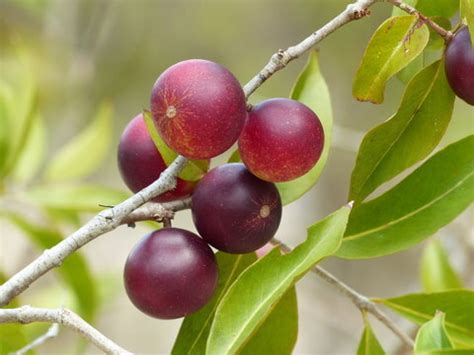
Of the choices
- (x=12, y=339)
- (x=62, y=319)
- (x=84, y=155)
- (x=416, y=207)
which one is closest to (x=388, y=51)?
(x=416, y=207)

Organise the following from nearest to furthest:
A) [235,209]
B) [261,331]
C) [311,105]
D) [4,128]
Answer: [235,209] → [261,331] → [311,105] → [4,128]

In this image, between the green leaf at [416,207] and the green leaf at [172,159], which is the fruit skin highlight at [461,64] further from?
the green leaf at [172,159]

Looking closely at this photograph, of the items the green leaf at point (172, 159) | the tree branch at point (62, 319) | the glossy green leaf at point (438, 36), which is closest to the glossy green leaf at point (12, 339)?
the tree branch at point (62, 319)

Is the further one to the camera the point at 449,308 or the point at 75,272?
the point at 75,272

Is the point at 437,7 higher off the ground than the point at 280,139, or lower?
higher

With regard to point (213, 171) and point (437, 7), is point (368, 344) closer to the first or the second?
point (213, 171)

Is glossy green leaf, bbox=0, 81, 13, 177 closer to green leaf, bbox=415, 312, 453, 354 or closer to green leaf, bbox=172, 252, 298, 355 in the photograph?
green leaf, bbox=172, 252, 298, 355

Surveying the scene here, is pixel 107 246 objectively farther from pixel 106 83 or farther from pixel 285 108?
pixel 285 108
